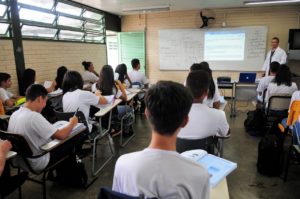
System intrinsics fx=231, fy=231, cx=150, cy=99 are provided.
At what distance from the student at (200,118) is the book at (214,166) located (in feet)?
1.40

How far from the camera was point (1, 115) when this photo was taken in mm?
2914

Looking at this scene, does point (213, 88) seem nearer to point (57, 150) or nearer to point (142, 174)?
point (57, 150)

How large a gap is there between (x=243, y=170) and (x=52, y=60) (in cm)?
395

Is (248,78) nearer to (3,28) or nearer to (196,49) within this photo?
(196,49)

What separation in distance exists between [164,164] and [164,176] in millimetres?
41

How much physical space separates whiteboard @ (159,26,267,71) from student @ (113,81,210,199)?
6245 mm

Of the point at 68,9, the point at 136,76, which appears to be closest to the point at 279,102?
the point at 136,76

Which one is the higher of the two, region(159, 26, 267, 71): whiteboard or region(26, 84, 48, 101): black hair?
region(159, 26, 267, 71): whiteboard

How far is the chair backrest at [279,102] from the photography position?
3.41 metres

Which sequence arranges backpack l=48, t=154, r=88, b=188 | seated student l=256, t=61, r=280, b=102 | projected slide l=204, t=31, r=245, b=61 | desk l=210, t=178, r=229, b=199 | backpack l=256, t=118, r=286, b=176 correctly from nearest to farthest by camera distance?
desk l=210, t=178, r=229, b=199, backpack l=48, t=154, r=88, b=188, backpack l=256, t=118, r=286, b=176, seated student l=256, t=61, r=280, b=102, projected slide l=204, t=31, r=245, b=61

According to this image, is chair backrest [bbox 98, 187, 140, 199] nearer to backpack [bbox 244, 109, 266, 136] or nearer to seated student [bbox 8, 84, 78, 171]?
seated student [bbox 8, 84, 78, 171]

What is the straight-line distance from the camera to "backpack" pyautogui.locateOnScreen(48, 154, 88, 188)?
96.0 inches

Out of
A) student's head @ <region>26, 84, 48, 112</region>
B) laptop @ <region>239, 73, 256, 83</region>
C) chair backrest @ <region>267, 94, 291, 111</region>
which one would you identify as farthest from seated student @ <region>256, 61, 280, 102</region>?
student's head @ <region>26, 84, 48, 112</region>

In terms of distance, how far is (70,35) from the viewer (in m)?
5.24
